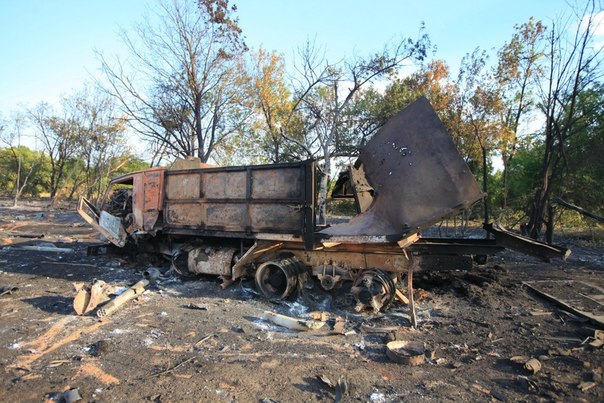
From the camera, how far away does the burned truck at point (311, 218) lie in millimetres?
4621

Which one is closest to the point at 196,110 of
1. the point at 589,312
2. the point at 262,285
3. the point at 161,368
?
the point at 262,285

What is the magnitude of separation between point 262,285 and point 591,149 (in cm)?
1443

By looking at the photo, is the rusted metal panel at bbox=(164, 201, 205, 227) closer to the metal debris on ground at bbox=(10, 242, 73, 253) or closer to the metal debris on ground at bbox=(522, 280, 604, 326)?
the metal debris on ground at bbox=(10, 242, 73, 253)

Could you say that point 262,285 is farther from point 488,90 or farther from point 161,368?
point 488,90

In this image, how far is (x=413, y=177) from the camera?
467 centimetres

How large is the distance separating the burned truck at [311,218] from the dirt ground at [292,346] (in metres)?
0.53

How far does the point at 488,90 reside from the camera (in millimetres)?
15539

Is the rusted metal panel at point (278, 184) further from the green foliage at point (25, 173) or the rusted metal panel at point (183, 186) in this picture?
the green foliage at point (25, 173)

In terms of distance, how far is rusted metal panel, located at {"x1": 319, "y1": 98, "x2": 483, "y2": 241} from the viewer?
4395 mm

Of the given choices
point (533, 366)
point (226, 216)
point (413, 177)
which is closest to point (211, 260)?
point (226, 216)

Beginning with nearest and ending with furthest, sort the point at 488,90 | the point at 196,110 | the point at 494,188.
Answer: the point at 488,90 → the point at 196,110 → the point at 494,188

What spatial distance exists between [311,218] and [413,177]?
5.62 ft

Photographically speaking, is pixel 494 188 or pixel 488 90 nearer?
pixel 488 90

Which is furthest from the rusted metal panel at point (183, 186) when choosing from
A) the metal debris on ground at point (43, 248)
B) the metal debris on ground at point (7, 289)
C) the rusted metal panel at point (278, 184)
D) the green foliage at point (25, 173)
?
the green foliage at point (25, 173)
